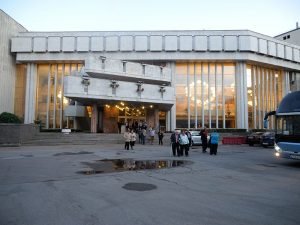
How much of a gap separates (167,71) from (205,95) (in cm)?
928

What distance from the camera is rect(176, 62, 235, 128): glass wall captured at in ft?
140

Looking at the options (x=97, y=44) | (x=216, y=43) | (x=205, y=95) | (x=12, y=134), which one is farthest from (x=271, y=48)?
(x=12, y=134)

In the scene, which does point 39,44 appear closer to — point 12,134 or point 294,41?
point 12,134

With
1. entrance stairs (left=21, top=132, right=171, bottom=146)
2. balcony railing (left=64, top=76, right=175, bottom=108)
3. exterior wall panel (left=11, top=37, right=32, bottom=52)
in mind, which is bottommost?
entrance stairs (left=21, top=132, right=171, bottom=146)

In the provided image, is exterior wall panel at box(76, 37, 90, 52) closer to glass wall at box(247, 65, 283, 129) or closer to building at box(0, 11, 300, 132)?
building at box(0, 11, 300, 132)

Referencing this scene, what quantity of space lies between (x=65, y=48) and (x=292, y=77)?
135 feet

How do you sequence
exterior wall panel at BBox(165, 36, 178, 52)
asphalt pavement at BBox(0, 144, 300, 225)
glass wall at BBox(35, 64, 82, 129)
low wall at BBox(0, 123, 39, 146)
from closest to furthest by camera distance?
1. asphalt pavement at BBox(0, 144, 300, 225)
2. low wall at BBox(0, 123, 39, 146)
3. exterior wall panel at BBox(165, 36, 178, 52)
4. glass wall at BBox(35, 64, 82, 129)

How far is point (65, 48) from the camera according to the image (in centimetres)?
4138

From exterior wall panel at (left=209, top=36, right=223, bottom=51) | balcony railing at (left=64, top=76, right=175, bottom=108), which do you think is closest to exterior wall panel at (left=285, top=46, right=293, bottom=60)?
exterior wall panel at (left=209, top=36, right=223, bottom=51)

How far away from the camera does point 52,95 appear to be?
43.1m

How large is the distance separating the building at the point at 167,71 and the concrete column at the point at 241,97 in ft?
0.49

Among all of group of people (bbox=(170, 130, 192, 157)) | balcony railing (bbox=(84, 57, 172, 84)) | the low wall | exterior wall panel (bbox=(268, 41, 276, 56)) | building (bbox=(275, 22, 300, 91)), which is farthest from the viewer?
building (bbox=(275, 22, 300, 91))

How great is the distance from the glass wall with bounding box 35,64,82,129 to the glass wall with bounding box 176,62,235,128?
17.5 metres

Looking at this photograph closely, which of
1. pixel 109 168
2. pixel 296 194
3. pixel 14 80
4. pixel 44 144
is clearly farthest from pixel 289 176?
pixel 14 80
